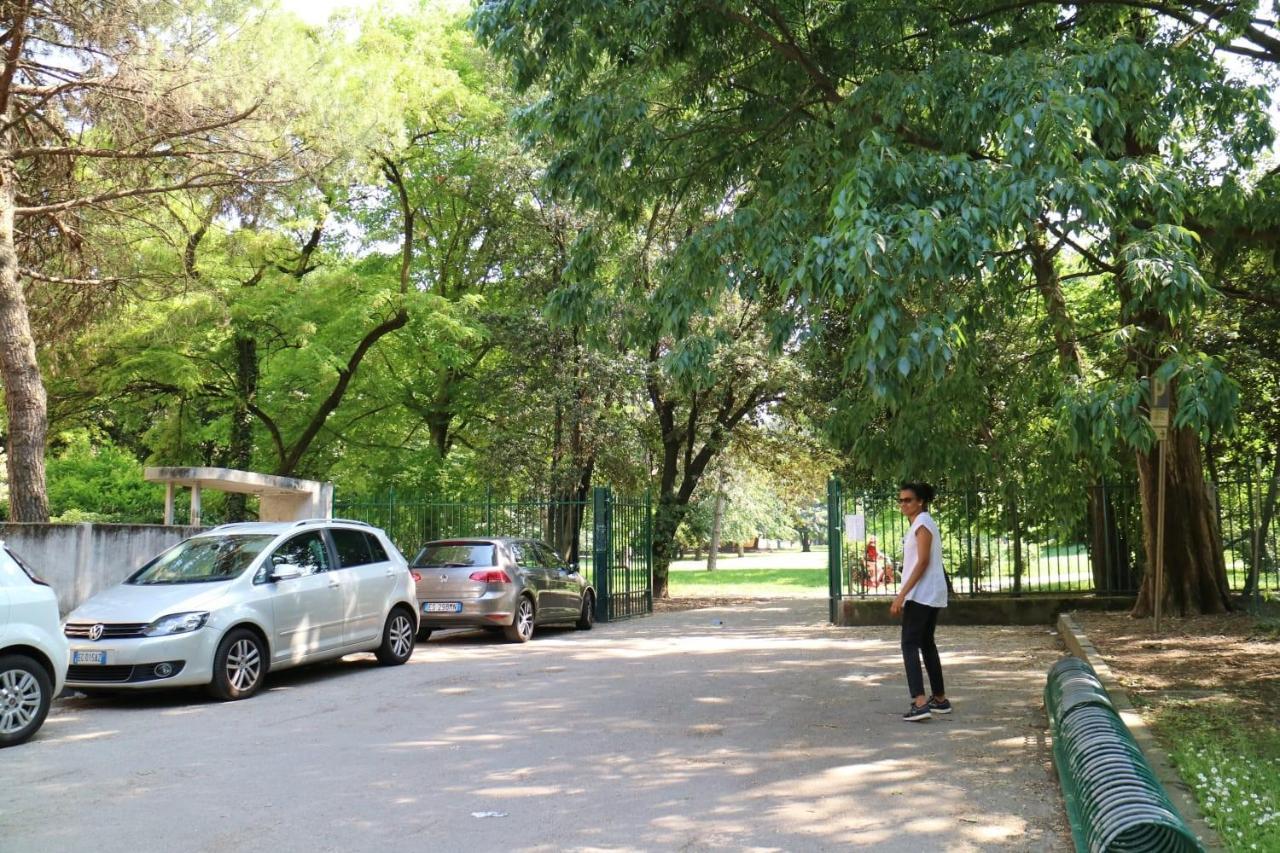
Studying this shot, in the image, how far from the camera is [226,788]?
6.74m

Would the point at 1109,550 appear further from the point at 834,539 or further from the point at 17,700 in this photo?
the point at 17,700

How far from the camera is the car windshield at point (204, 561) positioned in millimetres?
11023

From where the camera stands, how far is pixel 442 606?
15414mm

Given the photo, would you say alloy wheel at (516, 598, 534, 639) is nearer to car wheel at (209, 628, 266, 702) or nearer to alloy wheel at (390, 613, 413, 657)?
alloy wheel at (390, 613, 413, 657)

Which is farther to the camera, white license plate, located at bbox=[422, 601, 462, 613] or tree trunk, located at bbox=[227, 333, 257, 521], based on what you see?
tree trunk, located at bbox=[227, 333, 257, 521]

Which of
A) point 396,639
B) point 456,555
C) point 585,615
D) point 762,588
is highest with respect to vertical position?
point 456,555

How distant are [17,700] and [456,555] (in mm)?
7737

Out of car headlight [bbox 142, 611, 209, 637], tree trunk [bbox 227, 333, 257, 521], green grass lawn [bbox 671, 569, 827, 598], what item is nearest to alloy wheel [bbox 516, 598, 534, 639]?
car headlight [bbox 142, 611, 209, 637]

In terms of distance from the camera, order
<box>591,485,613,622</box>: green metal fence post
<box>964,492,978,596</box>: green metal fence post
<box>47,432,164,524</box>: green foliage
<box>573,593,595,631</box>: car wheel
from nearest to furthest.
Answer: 1. <box>573,593,595,631</box>: car wheel
2. <box>964,492,978,596</box>: green metal fence post
3. <box>591,485,613,622</box>: green metal fence post
4. <box>47,432,164,524</box>: green foliage

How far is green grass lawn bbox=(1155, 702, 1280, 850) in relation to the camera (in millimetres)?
4965

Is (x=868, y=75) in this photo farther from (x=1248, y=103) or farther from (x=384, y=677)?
(x=384, y=677)

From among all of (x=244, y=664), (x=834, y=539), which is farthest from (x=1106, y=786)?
(x=834, y=539)

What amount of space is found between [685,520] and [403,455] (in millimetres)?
7524

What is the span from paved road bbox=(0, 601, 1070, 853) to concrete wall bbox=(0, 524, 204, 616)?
3.72 meters
